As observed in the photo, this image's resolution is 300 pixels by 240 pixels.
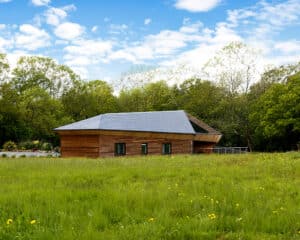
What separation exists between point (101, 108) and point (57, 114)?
26.6ft

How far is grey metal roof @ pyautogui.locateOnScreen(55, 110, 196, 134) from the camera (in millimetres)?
34938

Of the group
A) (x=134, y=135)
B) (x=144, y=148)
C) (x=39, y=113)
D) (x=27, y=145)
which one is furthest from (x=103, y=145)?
(x=39, y=113)

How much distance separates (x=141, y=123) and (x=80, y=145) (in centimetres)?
621

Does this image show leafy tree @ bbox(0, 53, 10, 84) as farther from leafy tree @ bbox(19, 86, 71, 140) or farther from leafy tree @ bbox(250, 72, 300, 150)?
leafy tree @ bbox(250, 72, 300, 150)

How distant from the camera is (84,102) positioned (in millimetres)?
61844

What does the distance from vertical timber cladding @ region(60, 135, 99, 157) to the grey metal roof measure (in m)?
0.87

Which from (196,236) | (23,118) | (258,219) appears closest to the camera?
(196,236)

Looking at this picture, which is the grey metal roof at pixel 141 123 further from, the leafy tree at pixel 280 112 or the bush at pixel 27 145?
the bush at pixel 27 145

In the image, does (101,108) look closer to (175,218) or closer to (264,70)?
Answer: (264,70)

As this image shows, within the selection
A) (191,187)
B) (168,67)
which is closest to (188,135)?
(191,187)

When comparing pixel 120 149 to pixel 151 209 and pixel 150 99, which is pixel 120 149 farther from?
pixel 150 99

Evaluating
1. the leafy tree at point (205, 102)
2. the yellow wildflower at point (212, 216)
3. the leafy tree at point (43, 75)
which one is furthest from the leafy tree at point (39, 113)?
the yellow wildflower at point (212, 216)

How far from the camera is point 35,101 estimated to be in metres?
54.8

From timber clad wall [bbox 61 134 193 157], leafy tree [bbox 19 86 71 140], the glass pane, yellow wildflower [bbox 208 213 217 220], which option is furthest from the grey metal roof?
yellow wildflower [bbox 208 213 217 220]
